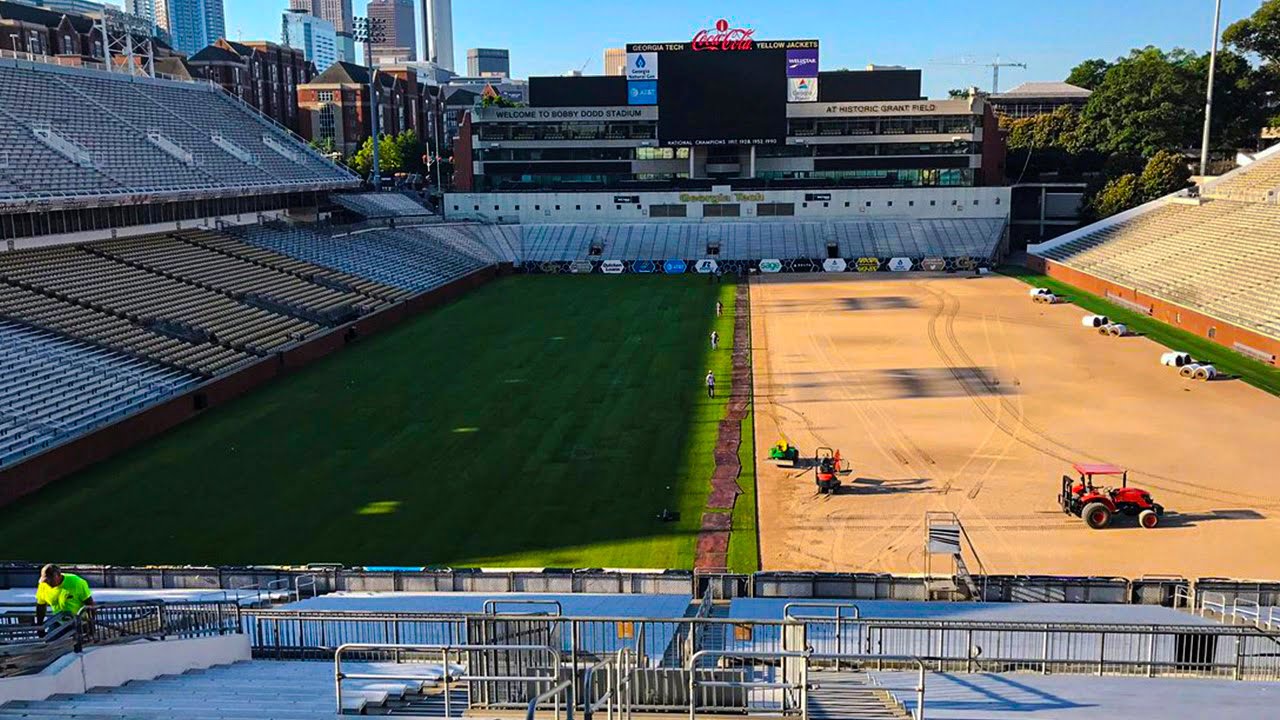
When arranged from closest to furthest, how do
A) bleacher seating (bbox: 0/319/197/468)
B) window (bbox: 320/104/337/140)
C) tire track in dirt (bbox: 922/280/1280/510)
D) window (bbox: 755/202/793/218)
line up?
1. tire track in dirt (bbox: 922/280/1280/510)
2. bleacher seating (bbox: 0/319/197/468)
3. window (bbox: 755/202/793/218)
4. window (bbox: 320/104/337/140)

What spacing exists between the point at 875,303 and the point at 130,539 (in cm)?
4681

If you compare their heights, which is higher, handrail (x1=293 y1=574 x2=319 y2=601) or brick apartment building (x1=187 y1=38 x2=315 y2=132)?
brick apartment building (x1=187 y1=38 x2=315 y2=132)

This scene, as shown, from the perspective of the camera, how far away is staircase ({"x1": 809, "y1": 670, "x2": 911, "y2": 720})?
31.8 feet

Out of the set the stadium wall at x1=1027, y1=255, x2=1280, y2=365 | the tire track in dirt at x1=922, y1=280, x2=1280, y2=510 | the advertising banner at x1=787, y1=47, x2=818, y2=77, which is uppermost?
the advertising banner at x1=787, y1=47, x2=818, y2=77

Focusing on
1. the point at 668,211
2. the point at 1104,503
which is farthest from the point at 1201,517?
the point at 668,211

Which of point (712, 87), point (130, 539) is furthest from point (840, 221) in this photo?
point (130, 539)

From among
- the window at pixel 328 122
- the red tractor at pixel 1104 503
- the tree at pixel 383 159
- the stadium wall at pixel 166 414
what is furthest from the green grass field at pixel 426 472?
the window at pixel 328 122

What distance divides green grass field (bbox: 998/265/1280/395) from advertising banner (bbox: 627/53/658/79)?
35505 millimetres

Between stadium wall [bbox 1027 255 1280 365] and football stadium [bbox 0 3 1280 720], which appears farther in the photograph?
stadium wall [bbox 1027 255 1280 365]

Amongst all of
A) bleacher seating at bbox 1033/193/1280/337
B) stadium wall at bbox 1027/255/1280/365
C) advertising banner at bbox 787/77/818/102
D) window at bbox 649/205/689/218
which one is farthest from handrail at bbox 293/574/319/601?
advertising banner at bbox 787/77/818/102

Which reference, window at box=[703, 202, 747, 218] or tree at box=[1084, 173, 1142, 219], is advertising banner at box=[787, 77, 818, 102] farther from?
tree at box=[1084, 173, 1142, 219]

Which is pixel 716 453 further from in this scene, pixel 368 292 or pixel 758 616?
pixel 368 292

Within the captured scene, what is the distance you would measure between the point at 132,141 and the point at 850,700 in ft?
186

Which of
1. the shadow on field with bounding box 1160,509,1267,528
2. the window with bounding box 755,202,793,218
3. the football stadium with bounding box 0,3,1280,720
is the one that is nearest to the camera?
the football stadium with bounding box 0,3,1280,720
